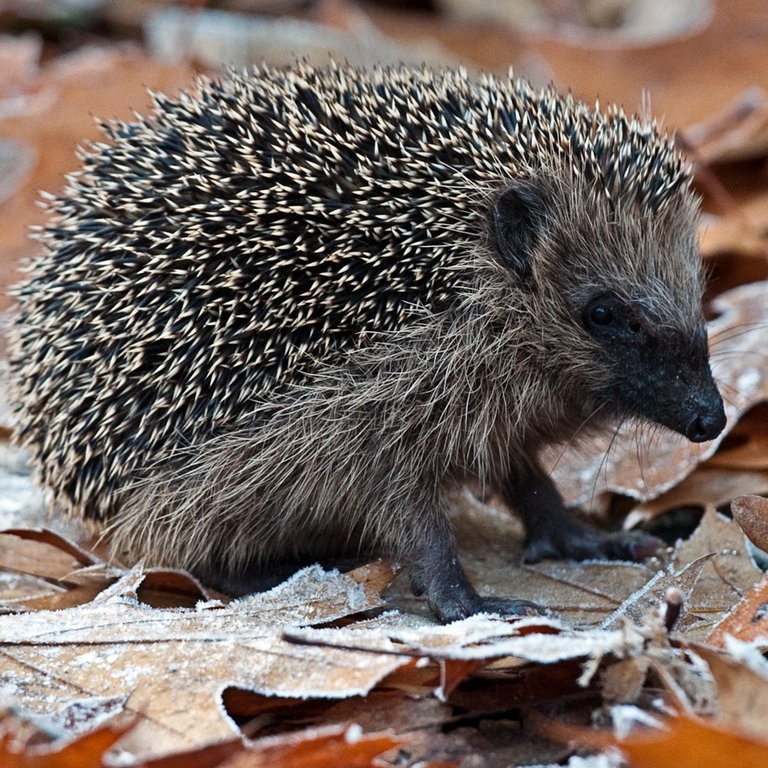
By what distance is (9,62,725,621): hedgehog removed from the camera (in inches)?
184

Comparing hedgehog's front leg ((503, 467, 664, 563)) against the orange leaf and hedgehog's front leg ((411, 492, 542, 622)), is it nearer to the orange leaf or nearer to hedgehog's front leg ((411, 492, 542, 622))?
hedgehog's front leg ((411, 492, 542, 622))

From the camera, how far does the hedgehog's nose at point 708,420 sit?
4.61 metres

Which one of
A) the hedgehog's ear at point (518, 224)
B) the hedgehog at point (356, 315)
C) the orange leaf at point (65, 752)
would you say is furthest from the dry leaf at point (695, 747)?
the hedgehog's ear at point (518, 224)

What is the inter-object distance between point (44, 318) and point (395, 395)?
5.24 ft

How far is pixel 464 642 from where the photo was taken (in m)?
3.51

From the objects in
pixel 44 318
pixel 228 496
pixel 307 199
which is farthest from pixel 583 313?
pixel 44 318

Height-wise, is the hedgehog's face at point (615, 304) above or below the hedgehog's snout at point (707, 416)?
above

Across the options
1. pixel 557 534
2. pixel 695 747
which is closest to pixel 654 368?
pixel 557 534

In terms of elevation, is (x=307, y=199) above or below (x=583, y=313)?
above

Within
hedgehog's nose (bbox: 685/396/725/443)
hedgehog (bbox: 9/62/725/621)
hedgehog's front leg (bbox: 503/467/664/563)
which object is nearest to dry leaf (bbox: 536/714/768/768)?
hedgehog (bbox: 9/62/725/621)

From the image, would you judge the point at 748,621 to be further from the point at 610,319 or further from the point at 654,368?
the point at 610,319

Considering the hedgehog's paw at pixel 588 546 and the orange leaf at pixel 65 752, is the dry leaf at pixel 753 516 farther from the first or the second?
the orange leaf at pixel 65 752

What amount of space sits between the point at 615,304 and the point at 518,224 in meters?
0.52

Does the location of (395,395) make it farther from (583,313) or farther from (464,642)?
→ (464,642)
